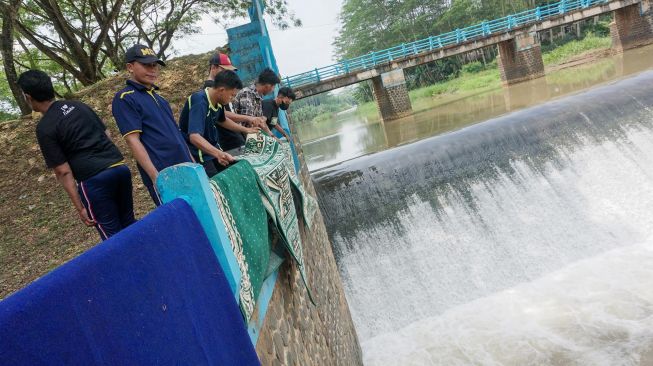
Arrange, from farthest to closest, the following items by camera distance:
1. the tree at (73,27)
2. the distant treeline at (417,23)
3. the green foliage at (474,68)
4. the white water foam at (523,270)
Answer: the distant treeline at (417,23) → the green foliage at (474,68) → the tree at (73,27) → the white water foam at (523,270)

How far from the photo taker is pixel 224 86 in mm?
2766

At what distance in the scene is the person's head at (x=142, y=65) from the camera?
8.03ft

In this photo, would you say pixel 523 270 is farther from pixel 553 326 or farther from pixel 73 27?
pixel 73 27

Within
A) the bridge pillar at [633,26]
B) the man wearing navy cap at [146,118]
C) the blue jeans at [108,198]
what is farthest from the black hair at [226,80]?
the bridge pillar at [633,26]

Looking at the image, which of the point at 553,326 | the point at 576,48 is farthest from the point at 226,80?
the point at 576,48

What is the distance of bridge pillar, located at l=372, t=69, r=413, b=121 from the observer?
66.1 feet

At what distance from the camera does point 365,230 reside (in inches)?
285

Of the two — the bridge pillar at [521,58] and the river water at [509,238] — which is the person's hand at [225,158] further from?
the bridge pillar at [521,58]

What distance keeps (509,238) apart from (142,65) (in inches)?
245

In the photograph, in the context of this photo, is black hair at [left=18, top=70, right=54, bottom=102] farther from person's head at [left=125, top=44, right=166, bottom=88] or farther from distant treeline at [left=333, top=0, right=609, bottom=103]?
distant treeline at [left=333, top=0, right=609, bottom=103]

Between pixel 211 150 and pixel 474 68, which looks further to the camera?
pixel 474 68

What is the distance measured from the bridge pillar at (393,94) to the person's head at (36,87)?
18582 millimetres

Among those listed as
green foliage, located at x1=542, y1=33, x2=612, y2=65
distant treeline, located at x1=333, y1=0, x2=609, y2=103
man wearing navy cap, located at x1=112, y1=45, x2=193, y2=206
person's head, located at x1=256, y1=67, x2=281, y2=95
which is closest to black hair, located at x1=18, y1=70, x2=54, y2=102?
man wearing navy cap, located at x1=112, y1=45, x2=193, y2=206

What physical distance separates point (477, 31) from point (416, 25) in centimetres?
1793
